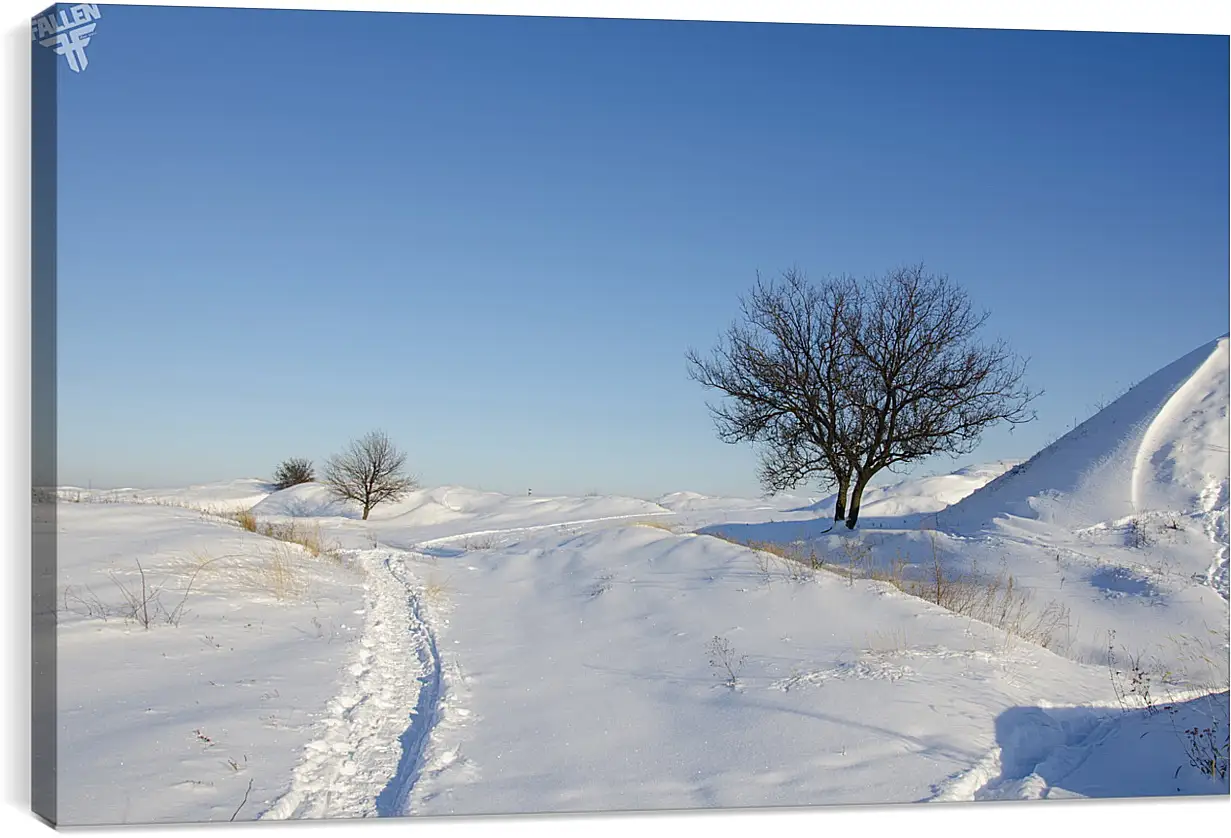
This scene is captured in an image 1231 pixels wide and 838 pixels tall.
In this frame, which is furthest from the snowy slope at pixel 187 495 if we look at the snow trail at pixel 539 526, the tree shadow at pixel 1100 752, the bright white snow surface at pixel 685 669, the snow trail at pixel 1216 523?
the snow trail at pixel 1216 523

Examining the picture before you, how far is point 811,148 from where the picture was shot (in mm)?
6383

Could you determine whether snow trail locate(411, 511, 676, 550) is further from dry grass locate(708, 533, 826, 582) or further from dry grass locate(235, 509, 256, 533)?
dry grass locate(708, 533, 826, 582)

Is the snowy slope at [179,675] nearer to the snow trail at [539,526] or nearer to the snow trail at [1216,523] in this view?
the snow trail at [1216,523]

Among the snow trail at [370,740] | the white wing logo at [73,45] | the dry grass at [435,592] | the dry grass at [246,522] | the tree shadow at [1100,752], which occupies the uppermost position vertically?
the white wing logo at [73,45]

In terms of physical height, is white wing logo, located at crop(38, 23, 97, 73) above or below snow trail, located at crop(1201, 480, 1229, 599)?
above

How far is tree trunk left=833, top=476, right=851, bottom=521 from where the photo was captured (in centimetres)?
1320

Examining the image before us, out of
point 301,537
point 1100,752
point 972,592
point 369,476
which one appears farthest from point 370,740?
point 369,476

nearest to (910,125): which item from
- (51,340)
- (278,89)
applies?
(278,89)

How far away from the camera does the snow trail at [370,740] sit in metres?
4.05

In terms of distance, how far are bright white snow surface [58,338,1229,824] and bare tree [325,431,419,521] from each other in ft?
52.2

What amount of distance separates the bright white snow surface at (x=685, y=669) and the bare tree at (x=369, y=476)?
15.9 metres

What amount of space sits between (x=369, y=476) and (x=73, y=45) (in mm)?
A: 22806

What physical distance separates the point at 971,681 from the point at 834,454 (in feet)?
29.4

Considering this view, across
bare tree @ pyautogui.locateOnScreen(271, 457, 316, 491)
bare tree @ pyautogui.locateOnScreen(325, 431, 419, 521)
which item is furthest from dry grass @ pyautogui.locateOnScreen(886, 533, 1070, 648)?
bare tree @ pyautogui.locateOnScreen(271, 457, 316, 491)
